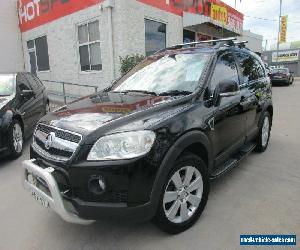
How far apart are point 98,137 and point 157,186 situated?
65cm

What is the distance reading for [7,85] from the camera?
20.2ft

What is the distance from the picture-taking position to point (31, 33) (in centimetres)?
1552

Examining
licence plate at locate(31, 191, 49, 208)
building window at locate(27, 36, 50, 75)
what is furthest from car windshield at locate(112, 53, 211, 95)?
building window at locate(27, 36, 50, 75)

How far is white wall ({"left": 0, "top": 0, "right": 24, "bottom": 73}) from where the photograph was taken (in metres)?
15.8

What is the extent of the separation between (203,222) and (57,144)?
67.3 inches

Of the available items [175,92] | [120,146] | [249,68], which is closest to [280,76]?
[249,68]

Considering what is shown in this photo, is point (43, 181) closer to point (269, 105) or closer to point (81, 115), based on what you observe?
point (81, 115)

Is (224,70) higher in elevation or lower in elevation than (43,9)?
lower

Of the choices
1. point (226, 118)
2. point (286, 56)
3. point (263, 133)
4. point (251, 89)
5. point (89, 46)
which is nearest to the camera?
point (226, 118)

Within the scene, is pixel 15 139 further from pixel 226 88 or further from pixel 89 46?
pixel 89 46

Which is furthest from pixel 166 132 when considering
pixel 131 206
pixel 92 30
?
pixel 92 30

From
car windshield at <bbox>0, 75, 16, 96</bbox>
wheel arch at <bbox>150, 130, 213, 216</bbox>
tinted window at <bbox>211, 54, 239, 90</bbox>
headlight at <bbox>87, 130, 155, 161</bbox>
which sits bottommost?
wheel arch at <bbox>150, 130, 213, 216</bbox>

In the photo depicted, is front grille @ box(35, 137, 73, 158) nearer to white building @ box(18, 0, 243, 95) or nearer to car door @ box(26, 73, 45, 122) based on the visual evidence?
car door @ box(26, 73, 45, 122)

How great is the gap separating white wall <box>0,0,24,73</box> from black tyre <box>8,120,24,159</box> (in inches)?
440
